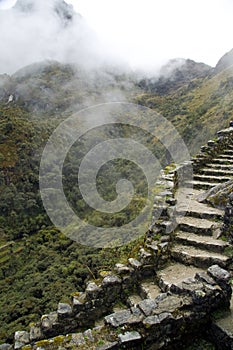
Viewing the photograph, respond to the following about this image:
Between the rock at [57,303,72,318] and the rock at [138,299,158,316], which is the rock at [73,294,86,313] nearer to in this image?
the rock at [57,303,72,318]

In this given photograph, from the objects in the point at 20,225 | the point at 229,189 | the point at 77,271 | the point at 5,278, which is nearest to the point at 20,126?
the point at 20,225

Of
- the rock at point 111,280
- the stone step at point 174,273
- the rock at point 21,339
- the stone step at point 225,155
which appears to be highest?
the stone step at point 225,155

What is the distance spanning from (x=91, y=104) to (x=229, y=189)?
13321cm

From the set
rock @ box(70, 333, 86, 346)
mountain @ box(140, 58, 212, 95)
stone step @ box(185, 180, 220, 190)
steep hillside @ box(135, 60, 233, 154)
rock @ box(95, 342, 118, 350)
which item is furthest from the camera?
mountain @ box(140, 58, 212, 95)

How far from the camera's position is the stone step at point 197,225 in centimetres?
684

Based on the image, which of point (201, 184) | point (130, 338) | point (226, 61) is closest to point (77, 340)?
point (130, 338)

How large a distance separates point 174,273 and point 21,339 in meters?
2.92

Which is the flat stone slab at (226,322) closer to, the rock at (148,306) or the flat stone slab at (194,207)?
the rock at (148,306)

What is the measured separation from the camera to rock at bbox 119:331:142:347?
161 inches

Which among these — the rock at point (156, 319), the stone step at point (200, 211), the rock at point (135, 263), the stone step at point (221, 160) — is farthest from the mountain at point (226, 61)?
the rock at point (156, 319)

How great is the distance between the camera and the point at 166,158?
59.5 m

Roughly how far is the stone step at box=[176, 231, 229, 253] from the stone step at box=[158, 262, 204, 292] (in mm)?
533

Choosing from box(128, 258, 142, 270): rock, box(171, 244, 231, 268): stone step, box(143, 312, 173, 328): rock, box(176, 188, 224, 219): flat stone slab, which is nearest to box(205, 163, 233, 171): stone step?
box(176, 188, 224, 219): flat stone slab

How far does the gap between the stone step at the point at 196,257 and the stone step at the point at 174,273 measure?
0.10 meters
